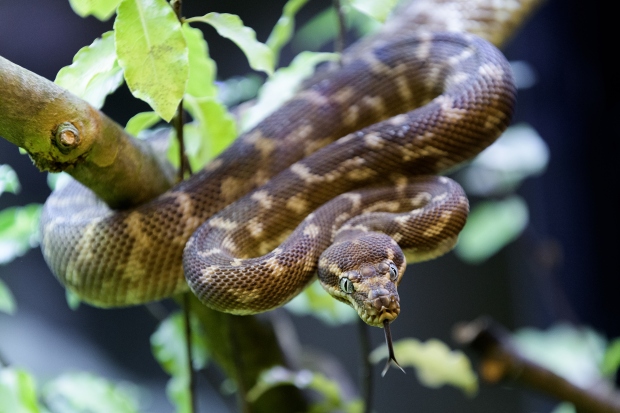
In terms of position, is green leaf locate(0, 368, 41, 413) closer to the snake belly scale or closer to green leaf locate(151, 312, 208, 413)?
the snake belly scale

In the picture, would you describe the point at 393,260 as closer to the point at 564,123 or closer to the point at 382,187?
the point at 382,187

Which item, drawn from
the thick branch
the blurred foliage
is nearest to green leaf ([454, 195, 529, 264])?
the blurred foliage

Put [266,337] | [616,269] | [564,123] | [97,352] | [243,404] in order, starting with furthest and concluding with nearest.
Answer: [564,123] < [616,269] < [97,352] < [266,337] < [243,404]

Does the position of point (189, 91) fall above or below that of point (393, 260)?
above

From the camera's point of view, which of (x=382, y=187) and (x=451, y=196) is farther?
(x=382, y=187)

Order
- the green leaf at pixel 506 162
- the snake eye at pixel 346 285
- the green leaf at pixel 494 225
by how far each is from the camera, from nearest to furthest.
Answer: the snake eye at pixel 346 285 < the green leaf at pixel 506 162 < the green leaf at pixel 494 225

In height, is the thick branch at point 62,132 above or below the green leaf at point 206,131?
above

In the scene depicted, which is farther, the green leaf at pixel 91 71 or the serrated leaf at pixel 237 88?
the serrated leaf at pixel 237 88

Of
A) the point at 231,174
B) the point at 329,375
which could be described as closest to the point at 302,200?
the point at 231,174

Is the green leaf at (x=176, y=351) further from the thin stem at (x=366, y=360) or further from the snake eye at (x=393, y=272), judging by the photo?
the snake eye at (x=393, y=272)

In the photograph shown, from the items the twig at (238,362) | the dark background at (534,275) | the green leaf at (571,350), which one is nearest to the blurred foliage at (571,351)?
the green leaf at (571,350)
